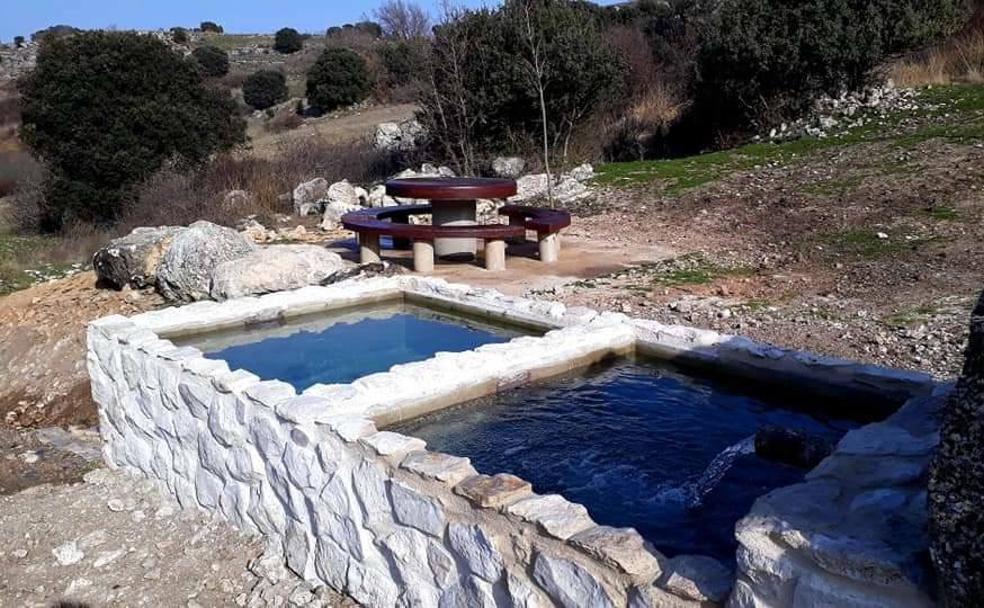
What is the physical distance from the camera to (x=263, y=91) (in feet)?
132

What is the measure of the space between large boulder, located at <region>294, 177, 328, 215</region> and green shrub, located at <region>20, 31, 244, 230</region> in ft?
13.6

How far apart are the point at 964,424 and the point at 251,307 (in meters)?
5.35

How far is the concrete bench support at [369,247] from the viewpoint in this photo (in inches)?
392

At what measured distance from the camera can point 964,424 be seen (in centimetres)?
204

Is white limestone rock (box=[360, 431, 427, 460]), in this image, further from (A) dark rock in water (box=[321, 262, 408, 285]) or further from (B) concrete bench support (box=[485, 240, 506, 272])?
(B) concrete bench support (box=[485, 240, 506, 272])

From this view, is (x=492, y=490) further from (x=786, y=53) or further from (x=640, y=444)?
(x=786, y=53)

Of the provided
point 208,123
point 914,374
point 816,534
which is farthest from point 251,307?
point 208,123

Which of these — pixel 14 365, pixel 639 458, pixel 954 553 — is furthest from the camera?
pixel 14 365

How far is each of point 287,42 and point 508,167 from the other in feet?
142

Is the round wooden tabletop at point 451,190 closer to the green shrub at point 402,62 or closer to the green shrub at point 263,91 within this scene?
the green shrub at point 402,62

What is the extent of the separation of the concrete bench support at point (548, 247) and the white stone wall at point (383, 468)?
318cm

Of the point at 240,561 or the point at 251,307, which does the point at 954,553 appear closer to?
the point at 240,561

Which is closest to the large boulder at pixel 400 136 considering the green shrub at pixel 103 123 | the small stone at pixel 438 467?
the green shrub at pixel 103 123

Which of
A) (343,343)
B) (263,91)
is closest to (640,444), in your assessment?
(343,343)
